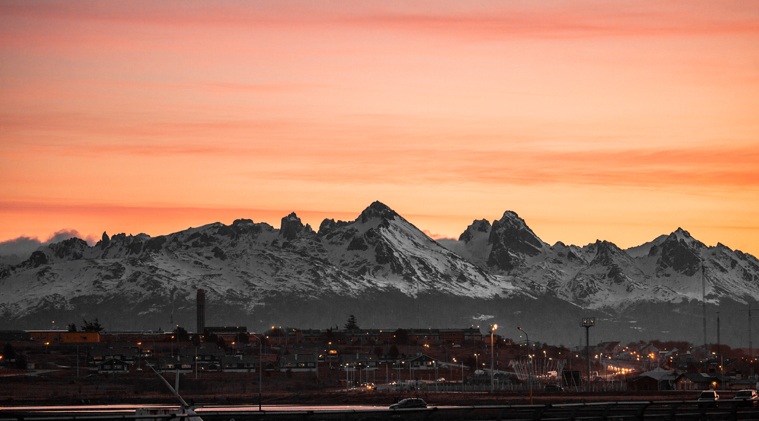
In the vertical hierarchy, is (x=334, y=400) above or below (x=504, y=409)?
below

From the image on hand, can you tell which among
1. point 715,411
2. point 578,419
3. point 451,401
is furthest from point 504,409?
point 451,401

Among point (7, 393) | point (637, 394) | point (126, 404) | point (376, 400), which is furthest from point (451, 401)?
point (7, 393)

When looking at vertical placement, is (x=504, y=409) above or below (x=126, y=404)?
above

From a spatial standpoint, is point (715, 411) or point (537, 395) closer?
point (715, 411)

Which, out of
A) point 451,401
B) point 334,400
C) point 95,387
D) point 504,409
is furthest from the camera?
point 95,387

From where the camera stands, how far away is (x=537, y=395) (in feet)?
409

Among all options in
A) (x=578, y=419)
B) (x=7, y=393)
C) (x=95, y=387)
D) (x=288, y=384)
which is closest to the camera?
(x=578, y=419)

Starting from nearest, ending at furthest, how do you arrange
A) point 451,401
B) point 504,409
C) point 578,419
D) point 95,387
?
point 504,409
point 578,419
point 451,401
point 95,387

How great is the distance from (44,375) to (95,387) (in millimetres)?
26088

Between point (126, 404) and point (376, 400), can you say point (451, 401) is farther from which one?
point (126, 404)

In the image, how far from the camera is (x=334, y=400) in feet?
401

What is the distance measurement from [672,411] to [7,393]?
11770 centimetres

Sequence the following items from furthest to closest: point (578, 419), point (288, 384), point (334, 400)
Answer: point (288, 384) → point (334, 400) → point (578, 419)

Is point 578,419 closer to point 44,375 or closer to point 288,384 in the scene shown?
point 288,384
